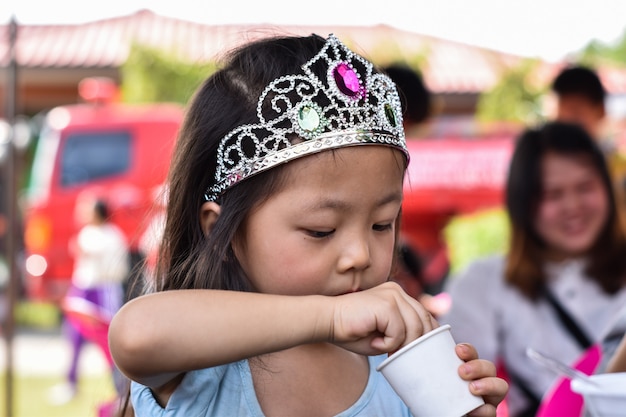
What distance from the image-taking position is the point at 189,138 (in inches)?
64.9

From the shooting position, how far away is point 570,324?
10.5 feet

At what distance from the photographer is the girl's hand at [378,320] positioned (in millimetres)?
1285

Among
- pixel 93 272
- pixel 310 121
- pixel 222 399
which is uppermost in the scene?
pixel 310 121

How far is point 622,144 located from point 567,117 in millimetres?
4665

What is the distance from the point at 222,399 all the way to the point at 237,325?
0.34 m

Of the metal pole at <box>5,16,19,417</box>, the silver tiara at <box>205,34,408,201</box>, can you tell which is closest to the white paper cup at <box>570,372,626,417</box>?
the silver tiara at <box>205,34,408,201</box>

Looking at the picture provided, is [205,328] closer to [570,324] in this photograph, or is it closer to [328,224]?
[328,224]

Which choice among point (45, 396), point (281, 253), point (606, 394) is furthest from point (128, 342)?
point (45, 396)

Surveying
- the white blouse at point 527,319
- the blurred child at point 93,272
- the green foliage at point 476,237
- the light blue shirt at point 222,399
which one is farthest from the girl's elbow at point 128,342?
the green foliage at point 476,237

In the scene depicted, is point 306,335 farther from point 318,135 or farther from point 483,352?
point 483,352

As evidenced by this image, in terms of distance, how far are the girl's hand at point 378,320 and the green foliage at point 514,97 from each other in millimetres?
12810

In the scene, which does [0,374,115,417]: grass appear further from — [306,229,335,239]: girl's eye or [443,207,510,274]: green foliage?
[306,229,335,239]: girl's eye

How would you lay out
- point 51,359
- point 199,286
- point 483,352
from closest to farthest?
point 199,286 < point 483,352 < point 51,359

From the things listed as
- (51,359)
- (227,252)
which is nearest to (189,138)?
(227,252)
